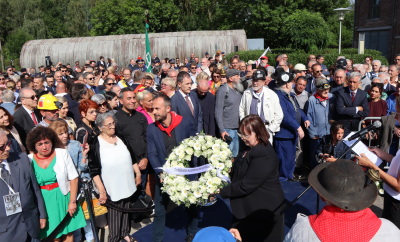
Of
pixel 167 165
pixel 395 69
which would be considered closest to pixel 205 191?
pixel 167 165

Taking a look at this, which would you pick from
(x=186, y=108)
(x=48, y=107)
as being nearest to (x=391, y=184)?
(x=186, y=108)

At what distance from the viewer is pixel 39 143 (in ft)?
12.0

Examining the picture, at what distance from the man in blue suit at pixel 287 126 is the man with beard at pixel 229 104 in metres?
0.86

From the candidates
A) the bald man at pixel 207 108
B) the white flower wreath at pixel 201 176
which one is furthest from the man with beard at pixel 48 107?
the bald man at pixel 207 108

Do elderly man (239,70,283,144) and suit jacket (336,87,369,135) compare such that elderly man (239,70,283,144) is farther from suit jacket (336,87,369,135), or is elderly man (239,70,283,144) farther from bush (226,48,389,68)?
bush (226,48,389,68)

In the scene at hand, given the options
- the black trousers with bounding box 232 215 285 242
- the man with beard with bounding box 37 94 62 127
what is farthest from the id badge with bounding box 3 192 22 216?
the black trousers with bounding box 232 215 285 242

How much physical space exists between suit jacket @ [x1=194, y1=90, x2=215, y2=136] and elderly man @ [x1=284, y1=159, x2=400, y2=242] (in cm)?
465

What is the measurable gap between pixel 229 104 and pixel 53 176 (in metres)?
3.78

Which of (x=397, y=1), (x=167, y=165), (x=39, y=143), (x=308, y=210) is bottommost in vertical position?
(x=308, y=210)

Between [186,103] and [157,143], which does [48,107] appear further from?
[186,103]

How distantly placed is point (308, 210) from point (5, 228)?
14.4 feet

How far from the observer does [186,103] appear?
229 inches

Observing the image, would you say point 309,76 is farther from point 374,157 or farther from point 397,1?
point 397,1

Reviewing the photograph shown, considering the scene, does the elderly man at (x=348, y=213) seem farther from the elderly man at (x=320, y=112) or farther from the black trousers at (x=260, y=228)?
the elderly man at (x=320, y=112)
